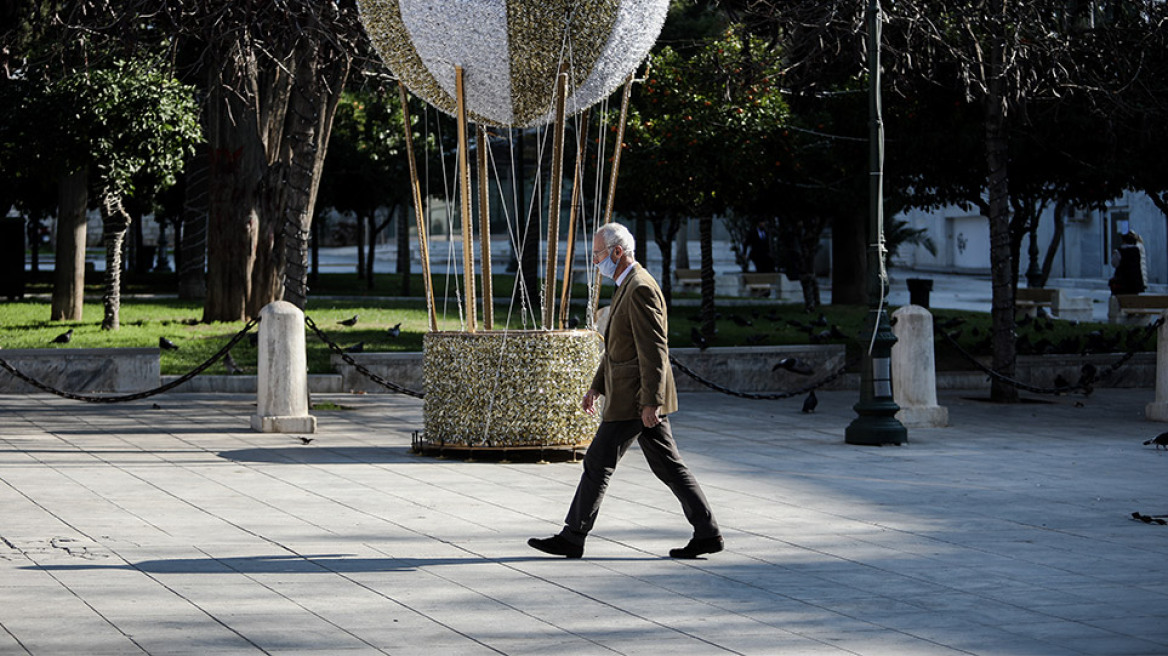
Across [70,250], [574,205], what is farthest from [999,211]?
[70,250]

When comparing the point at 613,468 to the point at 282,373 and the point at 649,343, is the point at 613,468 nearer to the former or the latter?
the point at 649,343

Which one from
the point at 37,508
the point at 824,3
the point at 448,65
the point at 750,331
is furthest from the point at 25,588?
the point at 750,331

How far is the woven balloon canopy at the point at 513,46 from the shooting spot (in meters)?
10.5

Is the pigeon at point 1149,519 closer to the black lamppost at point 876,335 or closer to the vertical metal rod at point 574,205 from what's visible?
the black lamppost at point 876,335

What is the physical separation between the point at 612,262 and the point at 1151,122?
35.4 feet

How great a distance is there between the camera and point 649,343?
286 inches

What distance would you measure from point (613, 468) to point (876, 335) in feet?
19.0

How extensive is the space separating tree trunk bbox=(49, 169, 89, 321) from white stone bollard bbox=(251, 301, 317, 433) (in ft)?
27.8

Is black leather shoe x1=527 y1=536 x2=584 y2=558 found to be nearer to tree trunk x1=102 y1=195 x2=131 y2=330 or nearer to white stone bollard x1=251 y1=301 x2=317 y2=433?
white stone bollard x1=251 y1=301 x2=317 y2=433

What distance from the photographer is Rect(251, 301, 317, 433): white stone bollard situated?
12.2 metres

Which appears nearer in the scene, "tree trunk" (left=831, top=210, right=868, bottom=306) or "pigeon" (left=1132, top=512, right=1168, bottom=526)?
"pigeon" (left=1132, top=512, right=1168, bottom=526)

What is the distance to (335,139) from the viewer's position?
29.8 m

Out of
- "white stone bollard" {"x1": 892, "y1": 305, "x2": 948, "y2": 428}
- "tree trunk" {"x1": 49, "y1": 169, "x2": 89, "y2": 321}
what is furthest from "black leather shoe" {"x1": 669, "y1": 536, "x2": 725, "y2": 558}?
"tree trunk" {"x1": 49, "y1": 169, "x2": 89, "y2": 321}

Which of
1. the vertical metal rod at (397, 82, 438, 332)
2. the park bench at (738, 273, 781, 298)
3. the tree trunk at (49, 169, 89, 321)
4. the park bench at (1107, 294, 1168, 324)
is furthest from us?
the park bench at (738, 273, 781, 298)
